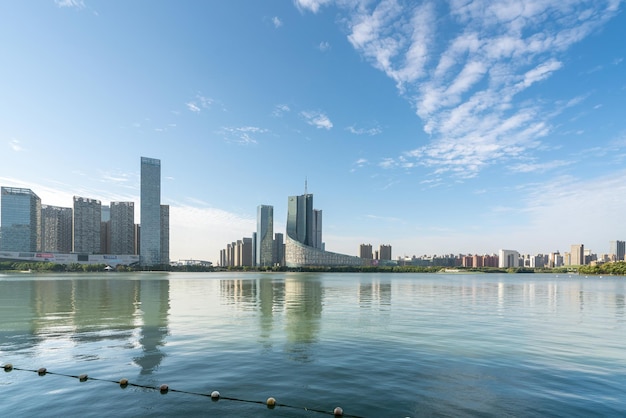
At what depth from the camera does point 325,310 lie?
4628cm

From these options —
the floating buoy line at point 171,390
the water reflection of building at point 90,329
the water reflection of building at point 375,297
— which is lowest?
the water reflection of building at point 375,297

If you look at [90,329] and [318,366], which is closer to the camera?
[318,366]

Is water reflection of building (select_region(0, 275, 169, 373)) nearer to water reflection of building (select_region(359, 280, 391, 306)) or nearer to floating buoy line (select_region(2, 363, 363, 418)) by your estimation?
floating buoy line (select_region(2, 363, 363, 418))

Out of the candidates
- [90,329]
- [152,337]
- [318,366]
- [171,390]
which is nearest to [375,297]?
[152,337]

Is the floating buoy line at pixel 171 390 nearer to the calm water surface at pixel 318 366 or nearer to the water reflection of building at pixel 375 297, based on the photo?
the calm water surface at pixel 318 366

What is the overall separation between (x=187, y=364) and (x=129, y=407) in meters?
6.18

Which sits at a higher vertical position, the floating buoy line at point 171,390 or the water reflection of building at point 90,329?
the floating buoy line at point 171,390

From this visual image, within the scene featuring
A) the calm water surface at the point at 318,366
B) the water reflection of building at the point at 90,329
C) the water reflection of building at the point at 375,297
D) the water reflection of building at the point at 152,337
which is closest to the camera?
the calm water surface at the point at 318,366

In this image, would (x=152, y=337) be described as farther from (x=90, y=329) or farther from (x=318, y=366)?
(x=318, y=366)

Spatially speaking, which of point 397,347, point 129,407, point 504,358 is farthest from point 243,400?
point 504,358

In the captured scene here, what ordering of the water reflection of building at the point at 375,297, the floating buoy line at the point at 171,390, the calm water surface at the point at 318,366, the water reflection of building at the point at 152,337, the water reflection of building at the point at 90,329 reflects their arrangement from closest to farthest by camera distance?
1. the floating buoy line at the point at 171,390
2. the calm water surface at the point at 318,366
3. the water reflection of building at the point at 152,337
4. the water reflection of building at the point at 90,329
5. the water reflection of building at the point at 375,297

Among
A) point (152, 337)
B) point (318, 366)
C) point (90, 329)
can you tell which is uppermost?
point (318, 366)

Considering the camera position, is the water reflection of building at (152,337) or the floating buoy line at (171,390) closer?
the floating buoy line at (171,390)

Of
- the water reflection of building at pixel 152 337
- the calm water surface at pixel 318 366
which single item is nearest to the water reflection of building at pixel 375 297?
the calm water surface at pixel 318 366
